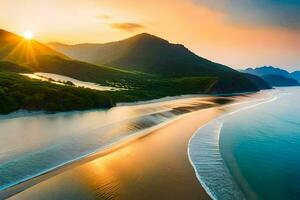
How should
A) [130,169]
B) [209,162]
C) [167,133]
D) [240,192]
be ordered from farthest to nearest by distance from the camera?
[167,133], [209,162], [130,169], [240,192]

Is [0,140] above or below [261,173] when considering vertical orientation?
above

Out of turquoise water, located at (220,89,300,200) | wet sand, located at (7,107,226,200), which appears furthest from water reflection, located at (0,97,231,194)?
turquoise water, located at (220,89,300,200)

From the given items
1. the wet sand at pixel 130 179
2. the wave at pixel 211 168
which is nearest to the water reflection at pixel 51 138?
the wet sand at pixel 130 179

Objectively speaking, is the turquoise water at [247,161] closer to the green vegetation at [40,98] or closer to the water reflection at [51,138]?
the water reflection at [51,138]

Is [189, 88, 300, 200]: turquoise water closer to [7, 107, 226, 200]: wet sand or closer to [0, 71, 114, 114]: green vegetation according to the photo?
[7, 107, 226, 200]: wet sand

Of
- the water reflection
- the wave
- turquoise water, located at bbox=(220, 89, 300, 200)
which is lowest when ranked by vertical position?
turquoise water, located at bbox=(220, 89, 300, 200)

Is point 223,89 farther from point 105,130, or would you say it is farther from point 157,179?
point 157,179

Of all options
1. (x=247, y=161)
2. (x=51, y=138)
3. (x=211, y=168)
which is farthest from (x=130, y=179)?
(x=51, y=138)

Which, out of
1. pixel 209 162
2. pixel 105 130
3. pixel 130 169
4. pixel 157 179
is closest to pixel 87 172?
pixel 130 169
